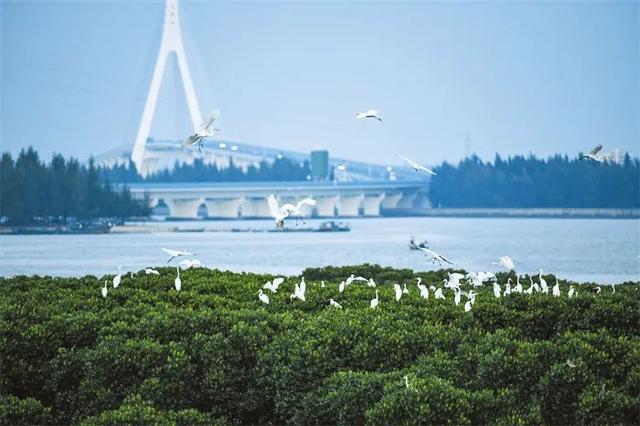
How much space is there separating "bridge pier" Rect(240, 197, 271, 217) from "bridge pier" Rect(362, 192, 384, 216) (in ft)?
28.1

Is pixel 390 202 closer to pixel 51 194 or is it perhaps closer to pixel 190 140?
pixel 51 194

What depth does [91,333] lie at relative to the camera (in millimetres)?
9039

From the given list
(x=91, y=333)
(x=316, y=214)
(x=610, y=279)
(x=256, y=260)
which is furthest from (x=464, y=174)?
(x=91, y=333)

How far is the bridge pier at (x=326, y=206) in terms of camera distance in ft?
293

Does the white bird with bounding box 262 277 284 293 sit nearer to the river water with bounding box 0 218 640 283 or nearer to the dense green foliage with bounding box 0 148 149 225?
the river water with bounding box 0 218 640 283

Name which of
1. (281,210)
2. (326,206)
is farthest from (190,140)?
(326,206)

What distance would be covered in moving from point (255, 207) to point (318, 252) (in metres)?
42.7

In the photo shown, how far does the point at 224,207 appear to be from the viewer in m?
88.6

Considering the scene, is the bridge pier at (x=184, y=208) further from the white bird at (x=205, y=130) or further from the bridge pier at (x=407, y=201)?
the white bird at (x=205, y=130)

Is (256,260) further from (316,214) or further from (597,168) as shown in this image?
(316,214)

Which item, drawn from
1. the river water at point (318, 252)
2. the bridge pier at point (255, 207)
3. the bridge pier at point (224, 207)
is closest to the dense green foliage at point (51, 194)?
the river water at point (318, 252)

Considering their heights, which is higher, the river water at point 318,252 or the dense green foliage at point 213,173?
the dense green foliage at point 213,173

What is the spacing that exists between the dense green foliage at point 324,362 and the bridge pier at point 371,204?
271 feet

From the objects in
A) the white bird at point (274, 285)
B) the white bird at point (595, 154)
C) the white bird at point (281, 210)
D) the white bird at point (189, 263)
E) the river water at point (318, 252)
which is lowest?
the river water at point (318, 252)
